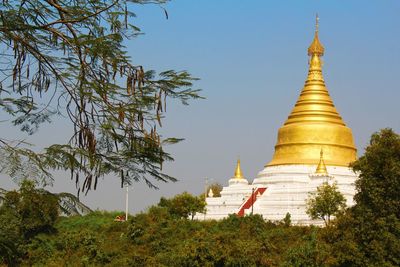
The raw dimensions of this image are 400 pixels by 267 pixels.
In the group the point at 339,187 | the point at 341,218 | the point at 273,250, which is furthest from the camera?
the point at 339,187

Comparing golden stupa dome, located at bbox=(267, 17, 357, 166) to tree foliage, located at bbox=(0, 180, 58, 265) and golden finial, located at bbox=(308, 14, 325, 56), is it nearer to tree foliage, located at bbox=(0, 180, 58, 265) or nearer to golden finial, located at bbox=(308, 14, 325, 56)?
golden finial, located at bbox=(308, 14, 325, 56)

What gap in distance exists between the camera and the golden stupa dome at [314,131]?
44438mm

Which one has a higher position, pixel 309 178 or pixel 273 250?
pixel 309 178

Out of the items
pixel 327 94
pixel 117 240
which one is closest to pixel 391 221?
pixel 117 240

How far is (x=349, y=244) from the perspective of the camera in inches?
717

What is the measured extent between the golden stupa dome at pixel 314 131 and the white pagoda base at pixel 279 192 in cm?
96

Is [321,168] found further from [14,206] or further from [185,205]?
[14,206]

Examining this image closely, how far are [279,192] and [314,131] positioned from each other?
5823mm

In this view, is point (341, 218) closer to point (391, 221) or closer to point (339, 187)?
point (391, 221)

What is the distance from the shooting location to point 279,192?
41.2m

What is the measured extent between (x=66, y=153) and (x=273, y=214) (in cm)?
3309

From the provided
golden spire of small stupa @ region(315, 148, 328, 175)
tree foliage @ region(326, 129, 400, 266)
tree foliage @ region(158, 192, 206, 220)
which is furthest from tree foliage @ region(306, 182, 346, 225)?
tree foliage @ region(326, 129, 400, 266)

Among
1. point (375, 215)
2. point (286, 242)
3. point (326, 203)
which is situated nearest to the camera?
point (375, 215)

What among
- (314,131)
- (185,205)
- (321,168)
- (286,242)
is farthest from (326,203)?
(314,131)
